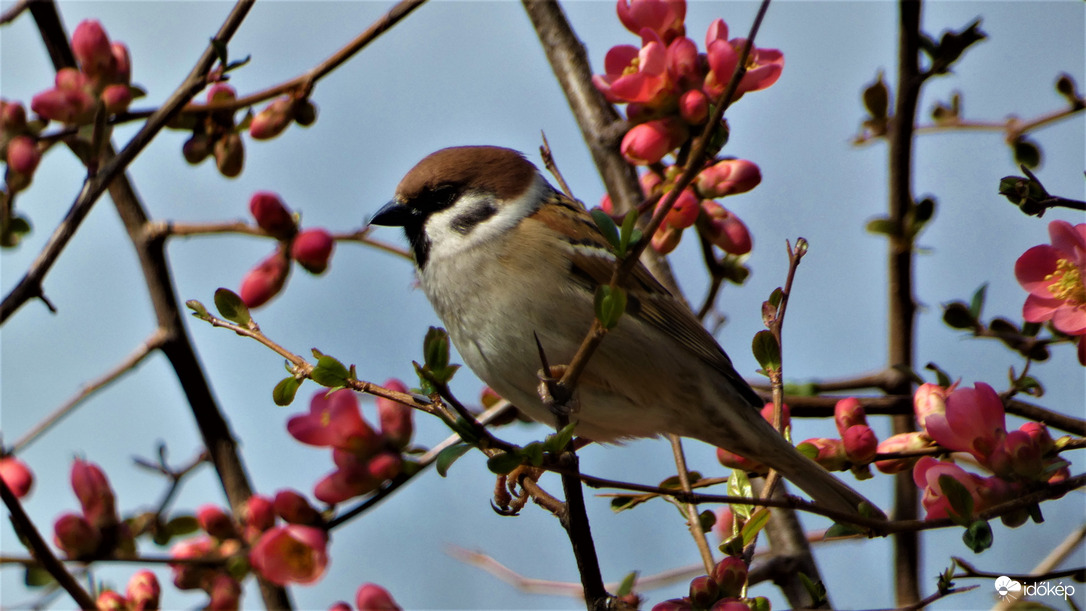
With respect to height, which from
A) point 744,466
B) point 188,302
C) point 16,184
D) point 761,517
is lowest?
point 744,466

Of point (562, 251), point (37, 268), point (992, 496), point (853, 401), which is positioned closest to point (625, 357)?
A: point (562, 251)

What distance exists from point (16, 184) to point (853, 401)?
1.74 m

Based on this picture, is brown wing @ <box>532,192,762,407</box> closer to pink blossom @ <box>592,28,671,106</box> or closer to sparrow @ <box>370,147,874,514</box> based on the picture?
sparrow @ <box>370,147,874,514</box>

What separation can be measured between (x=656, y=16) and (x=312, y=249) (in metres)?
0.91

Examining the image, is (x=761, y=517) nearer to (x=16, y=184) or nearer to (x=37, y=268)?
(x=37, y=268)

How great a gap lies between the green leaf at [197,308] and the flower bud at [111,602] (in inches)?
21.7

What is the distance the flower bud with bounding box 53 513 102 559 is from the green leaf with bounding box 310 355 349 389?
2.08 feet

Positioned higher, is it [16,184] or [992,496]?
[16,184]

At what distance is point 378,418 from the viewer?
1789 millimetres

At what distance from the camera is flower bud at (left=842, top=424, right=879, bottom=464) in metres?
1.81

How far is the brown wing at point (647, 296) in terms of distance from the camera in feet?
8.20

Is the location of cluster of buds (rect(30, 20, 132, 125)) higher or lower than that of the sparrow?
higher

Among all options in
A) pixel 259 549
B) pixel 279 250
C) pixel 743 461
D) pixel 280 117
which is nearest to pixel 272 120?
pixel 280 117

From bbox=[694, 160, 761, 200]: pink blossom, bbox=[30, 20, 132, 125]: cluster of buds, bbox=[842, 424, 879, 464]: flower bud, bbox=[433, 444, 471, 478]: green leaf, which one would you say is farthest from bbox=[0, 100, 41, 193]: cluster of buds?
bbox=[842, 424, 879, 464]: flower bud
